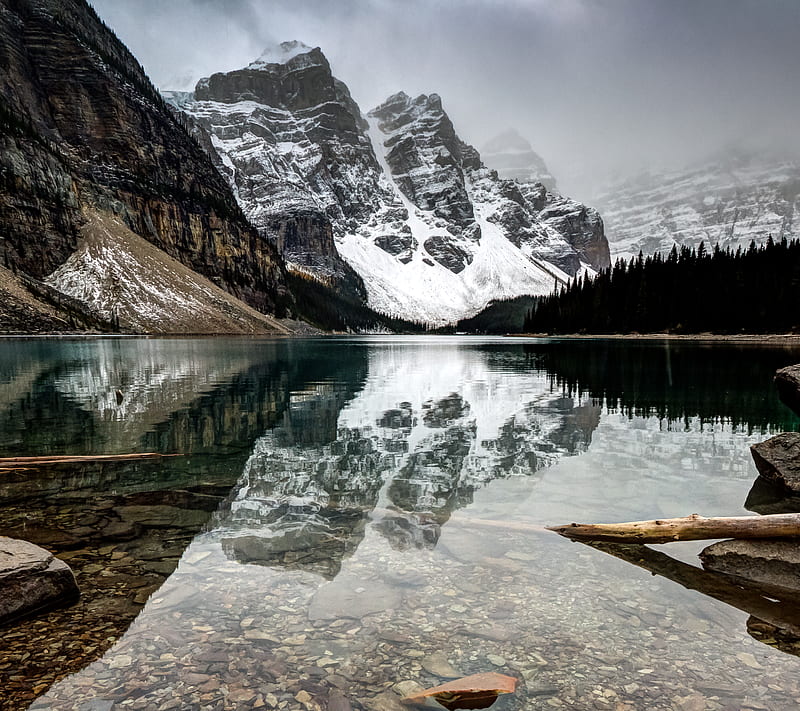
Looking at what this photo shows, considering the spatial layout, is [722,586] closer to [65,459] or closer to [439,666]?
[439,666]

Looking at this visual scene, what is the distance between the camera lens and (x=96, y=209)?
14400 centimetres

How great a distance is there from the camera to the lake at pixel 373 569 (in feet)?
15.9

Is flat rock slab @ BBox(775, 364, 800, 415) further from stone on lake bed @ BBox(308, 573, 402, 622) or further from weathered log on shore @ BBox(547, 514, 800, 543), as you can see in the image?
stone on lake bed @ BBox(308, 573, 402, 622)

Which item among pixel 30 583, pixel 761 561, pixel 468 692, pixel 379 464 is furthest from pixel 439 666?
pixel 379 464

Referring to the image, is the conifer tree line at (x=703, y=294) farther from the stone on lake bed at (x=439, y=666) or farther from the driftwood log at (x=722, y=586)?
the stone on lake bed at (x=439, y=666)

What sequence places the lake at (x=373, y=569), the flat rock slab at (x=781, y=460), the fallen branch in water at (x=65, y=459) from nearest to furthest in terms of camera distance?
the lake at (x=373, y=569) → the flat rock slab at (x=781, y=460) → the fallen branch in water at (x=65, y=459)

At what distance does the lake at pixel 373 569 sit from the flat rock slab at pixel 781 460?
0.48 metres

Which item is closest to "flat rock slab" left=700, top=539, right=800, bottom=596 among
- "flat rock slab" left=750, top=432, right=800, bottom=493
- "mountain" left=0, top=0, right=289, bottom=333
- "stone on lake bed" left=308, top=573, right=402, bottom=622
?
"flat rock slab" left=750, top=432, right=800, bottom=493

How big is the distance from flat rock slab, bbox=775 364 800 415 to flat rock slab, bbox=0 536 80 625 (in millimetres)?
20065

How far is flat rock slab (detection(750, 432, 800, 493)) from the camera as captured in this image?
1067 centimetres

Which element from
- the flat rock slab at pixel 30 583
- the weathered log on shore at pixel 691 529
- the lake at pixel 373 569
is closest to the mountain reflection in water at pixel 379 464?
the lake at pixel 373 569

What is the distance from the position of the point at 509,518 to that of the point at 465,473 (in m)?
3.20

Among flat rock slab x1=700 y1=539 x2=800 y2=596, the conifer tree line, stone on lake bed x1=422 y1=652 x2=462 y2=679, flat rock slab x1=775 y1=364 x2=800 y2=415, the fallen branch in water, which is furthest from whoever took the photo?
the conifer tree line

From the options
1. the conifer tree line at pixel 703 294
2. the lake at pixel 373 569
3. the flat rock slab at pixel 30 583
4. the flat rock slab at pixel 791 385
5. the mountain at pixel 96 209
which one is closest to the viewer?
the lake at pixel 373 569
